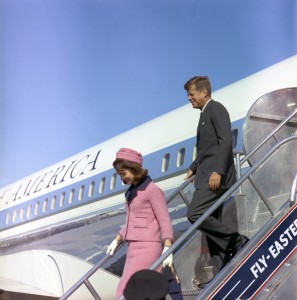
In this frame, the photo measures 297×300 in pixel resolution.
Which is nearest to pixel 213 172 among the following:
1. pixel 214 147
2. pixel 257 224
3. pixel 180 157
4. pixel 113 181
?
pixel 214 147

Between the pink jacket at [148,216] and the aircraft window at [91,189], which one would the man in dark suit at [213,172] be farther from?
the aircraft window at [91,189]

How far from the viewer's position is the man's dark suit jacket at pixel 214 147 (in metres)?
3.79

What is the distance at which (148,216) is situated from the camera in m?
3.50

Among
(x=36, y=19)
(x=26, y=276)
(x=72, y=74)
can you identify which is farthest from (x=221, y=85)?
(x=26, y=276)

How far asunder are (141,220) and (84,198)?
12.7ft

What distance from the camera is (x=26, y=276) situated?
554cm

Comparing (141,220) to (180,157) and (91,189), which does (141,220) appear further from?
(91,189)

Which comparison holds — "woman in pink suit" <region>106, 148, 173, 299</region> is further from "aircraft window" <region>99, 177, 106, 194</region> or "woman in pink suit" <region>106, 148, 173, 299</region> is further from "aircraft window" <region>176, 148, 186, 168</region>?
"aircraft window" <region>99, 177, 106, 194</region>

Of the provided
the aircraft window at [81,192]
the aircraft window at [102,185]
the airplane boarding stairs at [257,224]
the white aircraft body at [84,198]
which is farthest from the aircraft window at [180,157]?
the aircraft window at [81,192]

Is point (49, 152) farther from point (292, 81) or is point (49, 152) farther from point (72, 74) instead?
point (292, 81)

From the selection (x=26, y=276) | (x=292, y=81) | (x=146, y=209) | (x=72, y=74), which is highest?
(x=72, y=74)

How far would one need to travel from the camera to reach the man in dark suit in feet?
12.4

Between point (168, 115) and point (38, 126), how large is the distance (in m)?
1.61

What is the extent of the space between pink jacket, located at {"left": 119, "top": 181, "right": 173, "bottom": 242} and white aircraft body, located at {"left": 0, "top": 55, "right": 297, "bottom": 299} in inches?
76.5
